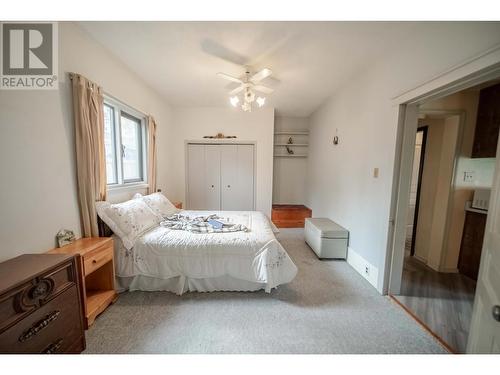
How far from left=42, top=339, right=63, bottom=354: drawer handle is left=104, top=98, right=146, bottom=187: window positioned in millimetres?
1666

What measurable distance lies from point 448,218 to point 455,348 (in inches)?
64.1

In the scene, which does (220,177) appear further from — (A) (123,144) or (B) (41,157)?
(B) (41,157)

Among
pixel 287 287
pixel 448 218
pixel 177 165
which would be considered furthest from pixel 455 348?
pixel 177 165

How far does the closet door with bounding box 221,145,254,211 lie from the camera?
13.4 ft

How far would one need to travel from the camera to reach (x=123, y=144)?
2.60m

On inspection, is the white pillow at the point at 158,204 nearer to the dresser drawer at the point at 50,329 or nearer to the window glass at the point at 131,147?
the window glass at the point at 131,147

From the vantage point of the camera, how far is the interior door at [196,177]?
4086 mm

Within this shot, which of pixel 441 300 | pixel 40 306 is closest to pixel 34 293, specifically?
pixel 40 306

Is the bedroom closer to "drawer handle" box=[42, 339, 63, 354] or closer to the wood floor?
"drawer handle" box=[42, 339, 63, 354]

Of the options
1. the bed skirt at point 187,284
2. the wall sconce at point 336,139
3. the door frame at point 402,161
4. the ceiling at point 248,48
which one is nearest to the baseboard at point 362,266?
the door frame at point 402,161

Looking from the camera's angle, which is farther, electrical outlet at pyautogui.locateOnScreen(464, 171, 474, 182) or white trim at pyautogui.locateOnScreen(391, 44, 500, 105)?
electrical outlet at pyautogui.locateOnScreen(464, 171, 474, 182)

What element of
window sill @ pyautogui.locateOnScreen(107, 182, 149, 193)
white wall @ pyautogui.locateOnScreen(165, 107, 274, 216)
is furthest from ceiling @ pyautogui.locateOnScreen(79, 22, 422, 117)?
window sill @ pyautogui.locateOnScreen(107, 182, 149, 193)

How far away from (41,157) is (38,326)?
44.7 inches
